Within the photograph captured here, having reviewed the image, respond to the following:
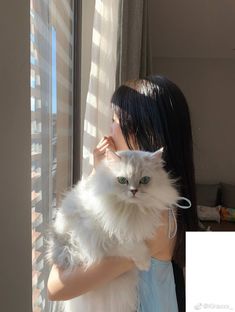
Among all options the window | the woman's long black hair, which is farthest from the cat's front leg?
the window

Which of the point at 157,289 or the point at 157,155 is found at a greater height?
the point at 157,155

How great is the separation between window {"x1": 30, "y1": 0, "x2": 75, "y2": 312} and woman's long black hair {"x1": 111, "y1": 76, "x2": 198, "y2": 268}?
0.24 m

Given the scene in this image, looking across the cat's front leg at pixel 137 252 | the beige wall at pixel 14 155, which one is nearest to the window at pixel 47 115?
the cat's front leg at pixel 137 252

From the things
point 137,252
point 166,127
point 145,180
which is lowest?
point 137,252

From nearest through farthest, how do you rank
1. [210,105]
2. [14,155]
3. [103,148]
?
1. [14,155]
2. [103,148]
3. [210,105]

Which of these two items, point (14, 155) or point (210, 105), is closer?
point (14, 155)

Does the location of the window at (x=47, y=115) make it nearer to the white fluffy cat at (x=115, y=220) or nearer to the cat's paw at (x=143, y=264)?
the white fluffy cat at (x=115, y=220)

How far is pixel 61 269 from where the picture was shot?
800mm

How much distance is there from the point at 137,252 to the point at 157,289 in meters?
0.13

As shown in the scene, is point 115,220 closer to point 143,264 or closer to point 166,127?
point 143,264

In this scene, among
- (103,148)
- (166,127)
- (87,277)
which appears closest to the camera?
(87,277)

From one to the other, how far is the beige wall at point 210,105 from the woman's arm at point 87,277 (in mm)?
3410

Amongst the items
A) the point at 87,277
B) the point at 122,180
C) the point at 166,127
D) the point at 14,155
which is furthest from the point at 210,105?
the point at 14,155

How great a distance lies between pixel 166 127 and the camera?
0.87 meters
